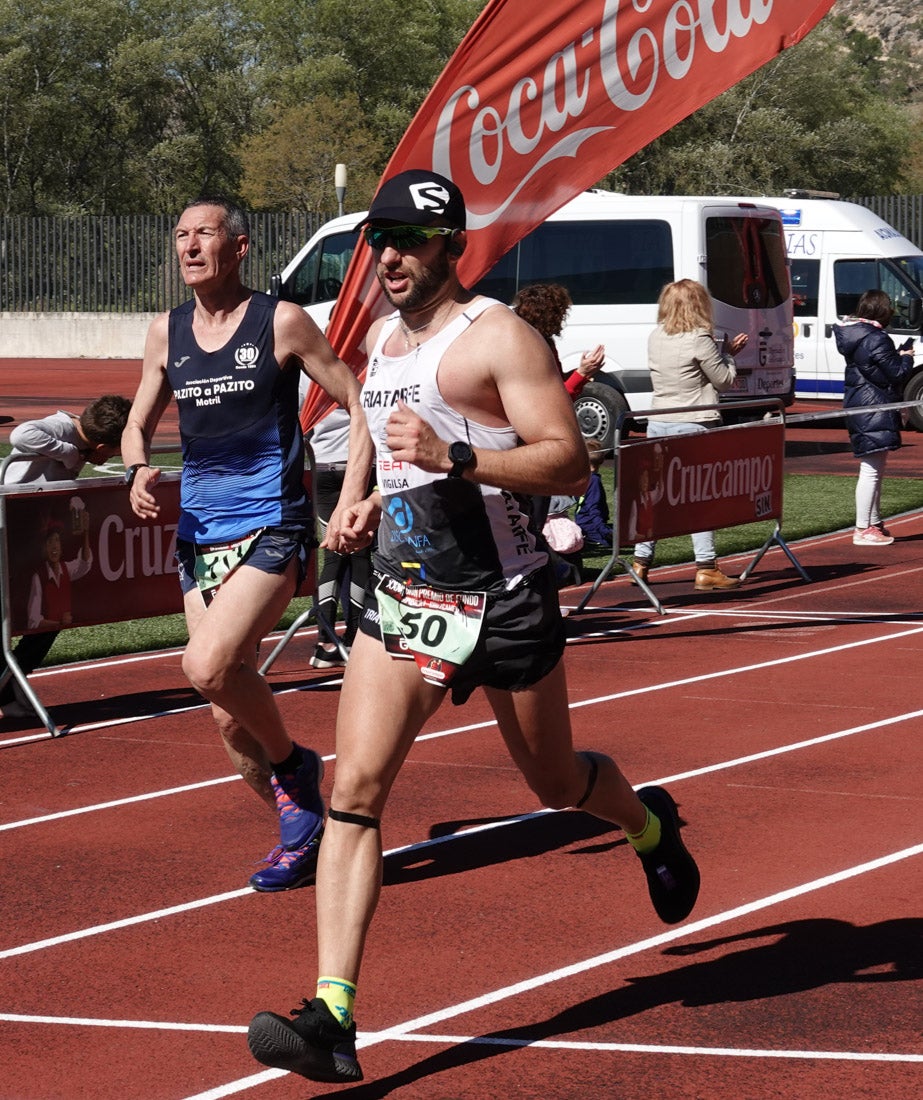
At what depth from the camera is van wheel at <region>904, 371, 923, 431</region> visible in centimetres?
2408

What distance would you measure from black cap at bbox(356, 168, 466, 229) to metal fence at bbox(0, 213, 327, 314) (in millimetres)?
36303

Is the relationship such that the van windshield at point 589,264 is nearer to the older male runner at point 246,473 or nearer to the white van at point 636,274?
the white van at point 636,274

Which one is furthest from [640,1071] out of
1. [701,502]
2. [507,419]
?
[701,502]

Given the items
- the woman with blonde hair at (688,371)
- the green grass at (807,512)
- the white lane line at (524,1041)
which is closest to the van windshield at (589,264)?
the green grass at (807,512)

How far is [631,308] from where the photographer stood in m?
21.3

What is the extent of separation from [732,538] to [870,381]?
179 cm

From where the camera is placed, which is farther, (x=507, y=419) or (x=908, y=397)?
(x=908, y=397)

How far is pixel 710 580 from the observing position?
40.6 ft

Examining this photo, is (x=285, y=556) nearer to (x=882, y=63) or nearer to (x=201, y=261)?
(x=201, y=261)

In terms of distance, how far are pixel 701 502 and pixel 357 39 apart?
66.1m

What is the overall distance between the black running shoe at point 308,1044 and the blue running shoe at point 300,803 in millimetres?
A: 1824

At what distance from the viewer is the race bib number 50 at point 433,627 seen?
4.33 metres

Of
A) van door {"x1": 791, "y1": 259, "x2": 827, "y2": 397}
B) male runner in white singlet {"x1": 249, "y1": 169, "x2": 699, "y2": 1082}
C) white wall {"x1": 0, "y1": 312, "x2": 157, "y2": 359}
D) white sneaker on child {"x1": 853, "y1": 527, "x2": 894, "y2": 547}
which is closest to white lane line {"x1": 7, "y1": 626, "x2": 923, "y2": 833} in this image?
male runner in white singlet {"x1": 249, "y1": 169, "x2": 699, "y2": 1082}

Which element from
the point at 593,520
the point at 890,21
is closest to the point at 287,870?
the point at 593,520
